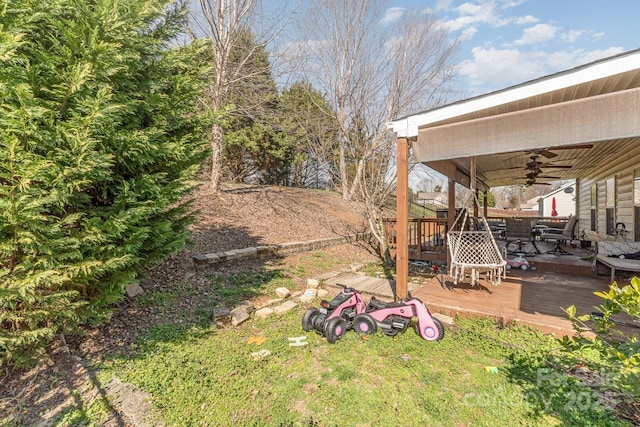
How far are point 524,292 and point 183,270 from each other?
19.3 ft

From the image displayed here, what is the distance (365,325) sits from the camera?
3670 millimetres

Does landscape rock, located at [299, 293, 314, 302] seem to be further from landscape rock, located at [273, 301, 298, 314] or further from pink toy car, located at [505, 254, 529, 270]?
pink toy car, located at [505, 254, 529, 270]

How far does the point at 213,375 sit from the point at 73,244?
5.87 feet

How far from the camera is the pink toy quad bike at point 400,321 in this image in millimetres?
3541

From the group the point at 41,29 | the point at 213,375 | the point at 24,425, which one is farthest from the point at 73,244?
the point at 41,29

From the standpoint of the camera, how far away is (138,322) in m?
3.84

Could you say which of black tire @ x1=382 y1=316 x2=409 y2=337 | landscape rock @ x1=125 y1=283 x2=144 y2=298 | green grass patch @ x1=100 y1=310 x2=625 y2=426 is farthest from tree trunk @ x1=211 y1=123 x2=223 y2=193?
black tire @ x1=382 y1=316 x2=409 y2=337

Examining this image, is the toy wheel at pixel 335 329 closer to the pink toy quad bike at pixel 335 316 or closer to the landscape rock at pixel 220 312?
the pink toy quad bike at pixel 335 316

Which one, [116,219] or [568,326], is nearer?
[116,219]

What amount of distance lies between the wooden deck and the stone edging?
1784 mm

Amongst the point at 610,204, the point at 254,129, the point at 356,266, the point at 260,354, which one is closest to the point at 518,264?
the point at 610,204

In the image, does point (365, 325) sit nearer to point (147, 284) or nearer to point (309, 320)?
point (309, 320)

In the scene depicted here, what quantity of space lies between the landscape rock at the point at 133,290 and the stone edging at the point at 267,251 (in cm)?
133

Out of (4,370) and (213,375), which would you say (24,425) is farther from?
(213,375)
